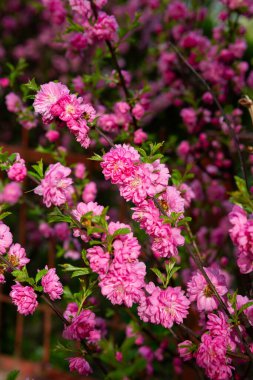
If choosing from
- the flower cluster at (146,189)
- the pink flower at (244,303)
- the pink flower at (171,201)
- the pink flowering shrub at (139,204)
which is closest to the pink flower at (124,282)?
the pink flowering shrub at (139,204)

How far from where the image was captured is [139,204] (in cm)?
150

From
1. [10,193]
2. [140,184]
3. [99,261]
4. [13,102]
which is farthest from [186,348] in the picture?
[10,193]

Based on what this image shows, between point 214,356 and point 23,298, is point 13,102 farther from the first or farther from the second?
point 214,356

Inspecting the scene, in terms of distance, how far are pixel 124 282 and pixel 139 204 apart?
216 millimetres

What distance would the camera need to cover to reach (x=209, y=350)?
5.07 ft

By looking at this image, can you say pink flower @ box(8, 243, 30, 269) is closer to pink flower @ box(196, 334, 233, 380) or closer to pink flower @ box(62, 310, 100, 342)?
pink flower @ box(62, 310, 100, 342)

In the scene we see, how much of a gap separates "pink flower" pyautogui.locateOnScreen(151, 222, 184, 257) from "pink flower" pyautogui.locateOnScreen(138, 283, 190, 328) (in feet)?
Answer: 0.39

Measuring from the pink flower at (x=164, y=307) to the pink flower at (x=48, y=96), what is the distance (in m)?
0.59

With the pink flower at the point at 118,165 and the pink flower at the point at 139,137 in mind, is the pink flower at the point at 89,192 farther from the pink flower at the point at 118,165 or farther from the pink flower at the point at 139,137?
the pink flower at the point at 118,165

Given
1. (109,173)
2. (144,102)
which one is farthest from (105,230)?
(144,102)

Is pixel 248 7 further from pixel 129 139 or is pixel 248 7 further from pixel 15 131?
pixel 15 131

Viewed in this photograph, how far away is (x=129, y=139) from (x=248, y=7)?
→ 1.12 meters

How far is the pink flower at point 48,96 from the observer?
1.53 meters

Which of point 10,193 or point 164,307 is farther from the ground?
point 164,307
